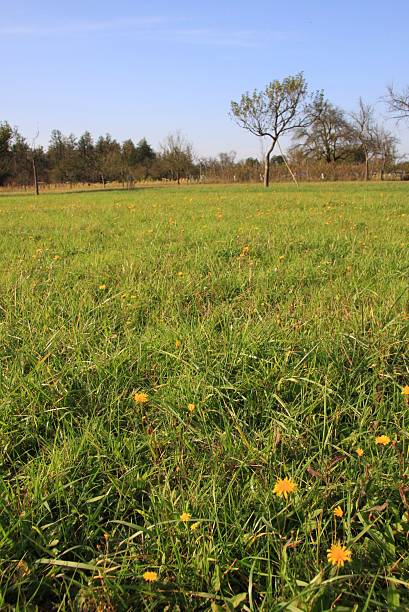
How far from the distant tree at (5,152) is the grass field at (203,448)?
43149mm

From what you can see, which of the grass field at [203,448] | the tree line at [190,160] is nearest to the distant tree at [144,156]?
the tree line at [190,160]

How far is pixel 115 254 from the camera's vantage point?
5.10m

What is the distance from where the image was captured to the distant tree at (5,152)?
4016 cm

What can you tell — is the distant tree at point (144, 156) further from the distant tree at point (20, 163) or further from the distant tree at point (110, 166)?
the distant tree at point (20, 163)

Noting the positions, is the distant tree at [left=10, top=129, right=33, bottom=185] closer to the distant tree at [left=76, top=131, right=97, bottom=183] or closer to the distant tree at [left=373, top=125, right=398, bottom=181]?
the distant tree at [left=76, top=131, right=97, bottom=183]

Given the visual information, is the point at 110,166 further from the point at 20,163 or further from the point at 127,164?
the point at 20,163

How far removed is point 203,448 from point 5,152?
48.4m

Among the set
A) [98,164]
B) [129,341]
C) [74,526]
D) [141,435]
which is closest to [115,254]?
[129,341]

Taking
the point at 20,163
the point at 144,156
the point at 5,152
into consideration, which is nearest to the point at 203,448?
the point at 5,152

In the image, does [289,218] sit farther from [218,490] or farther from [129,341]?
[218,490]

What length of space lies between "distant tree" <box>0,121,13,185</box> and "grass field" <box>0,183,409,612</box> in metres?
Answer: 43.1

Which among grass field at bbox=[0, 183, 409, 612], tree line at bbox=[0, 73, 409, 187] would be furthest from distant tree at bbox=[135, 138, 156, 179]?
grass field at bbox=[0, 183, 409, 612]

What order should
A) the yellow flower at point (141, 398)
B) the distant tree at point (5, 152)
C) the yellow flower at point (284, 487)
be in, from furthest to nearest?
the distant tree at point (5, 152)
the yellow flower at point (141, 398)
the yellow flower at point (284, 487)

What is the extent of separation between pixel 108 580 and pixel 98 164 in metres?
59.2
